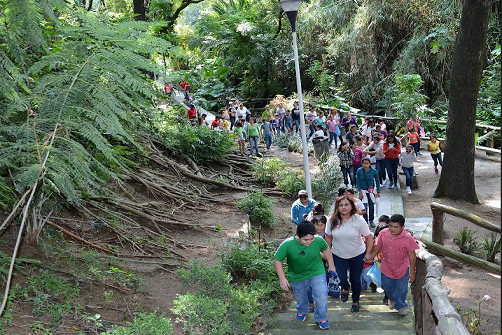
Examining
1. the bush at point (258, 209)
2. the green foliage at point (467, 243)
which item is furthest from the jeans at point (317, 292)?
the bush at point (258, 209)

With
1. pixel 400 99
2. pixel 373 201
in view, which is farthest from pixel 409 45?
pixel 373 201

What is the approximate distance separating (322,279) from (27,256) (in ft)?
11.6

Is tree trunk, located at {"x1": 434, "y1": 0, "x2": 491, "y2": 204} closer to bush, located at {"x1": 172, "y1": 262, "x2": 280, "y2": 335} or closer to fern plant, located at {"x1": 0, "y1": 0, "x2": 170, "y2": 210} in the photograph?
bush, located at {"x1": 172, "y1": 262, "x2": 280, "y2": 335}

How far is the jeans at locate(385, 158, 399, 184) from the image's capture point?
47.6 ft

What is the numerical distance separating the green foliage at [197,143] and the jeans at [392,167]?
4.61m

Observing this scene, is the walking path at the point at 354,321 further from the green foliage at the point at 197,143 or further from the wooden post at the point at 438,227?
the green foliage at the point at 197,143

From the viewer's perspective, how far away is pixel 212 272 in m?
7.06

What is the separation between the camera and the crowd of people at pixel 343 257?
6246 millimetres

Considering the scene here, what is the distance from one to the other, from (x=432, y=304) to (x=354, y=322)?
1.77m

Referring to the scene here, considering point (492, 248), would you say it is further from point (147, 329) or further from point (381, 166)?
point (147, 329)

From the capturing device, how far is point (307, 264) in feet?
20.6

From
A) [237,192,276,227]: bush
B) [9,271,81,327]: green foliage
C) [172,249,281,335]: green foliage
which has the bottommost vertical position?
[237,192,276,227]: bush

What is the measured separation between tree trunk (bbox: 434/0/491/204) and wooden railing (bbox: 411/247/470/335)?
25.0ft

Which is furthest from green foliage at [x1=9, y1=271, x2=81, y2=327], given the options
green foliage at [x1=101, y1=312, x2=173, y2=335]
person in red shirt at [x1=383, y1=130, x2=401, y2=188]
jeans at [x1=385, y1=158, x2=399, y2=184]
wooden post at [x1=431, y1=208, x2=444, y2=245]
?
jeans at [x1=385, y1=158, x2=399, y2=184]
